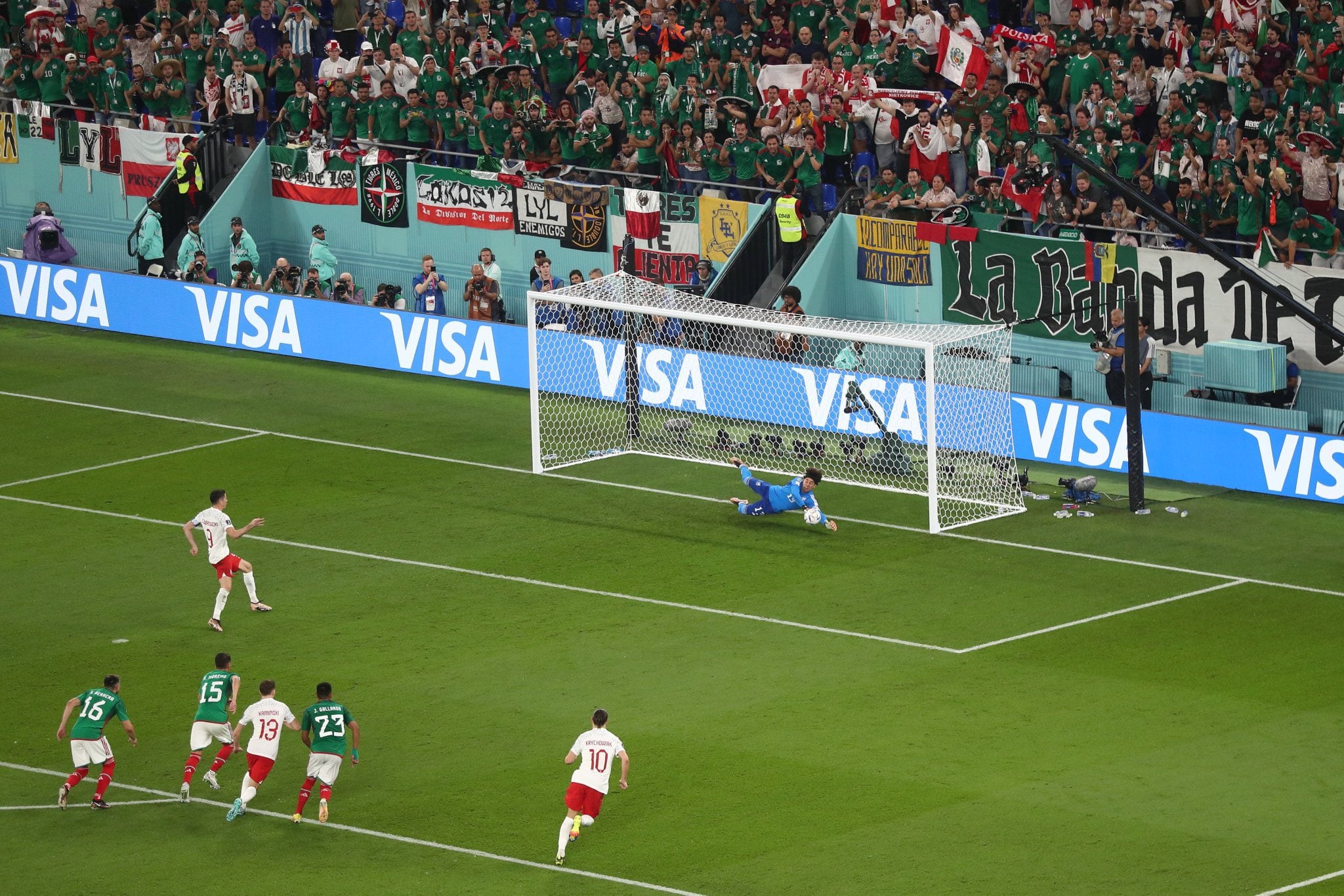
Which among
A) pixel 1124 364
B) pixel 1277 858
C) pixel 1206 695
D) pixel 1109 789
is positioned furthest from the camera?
pixel 1124 364

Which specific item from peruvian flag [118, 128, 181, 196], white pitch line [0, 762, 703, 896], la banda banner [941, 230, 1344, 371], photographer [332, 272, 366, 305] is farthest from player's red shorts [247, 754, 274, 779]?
peruvian flag [118, 128, 181, 196]

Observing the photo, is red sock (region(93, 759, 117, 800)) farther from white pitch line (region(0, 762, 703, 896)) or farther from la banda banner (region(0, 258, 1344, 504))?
la banda banner (region(0, 258, 1344, 504))

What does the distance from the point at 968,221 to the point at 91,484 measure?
1390 cm

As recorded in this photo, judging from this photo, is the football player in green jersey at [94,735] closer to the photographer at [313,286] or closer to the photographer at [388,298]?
the photographer at [388,298]

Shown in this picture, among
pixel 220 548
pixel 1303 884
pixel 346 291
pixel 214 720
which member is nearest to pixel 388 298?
pixel 346 291

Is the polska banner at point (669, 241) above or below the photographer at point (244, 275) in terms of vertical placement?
above

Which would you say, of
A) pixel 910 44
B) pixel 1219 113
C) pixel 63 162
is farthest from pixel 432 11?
pixel 1219 113

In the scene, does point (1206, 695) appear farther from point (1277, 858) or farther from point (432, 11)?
point (432, 11)

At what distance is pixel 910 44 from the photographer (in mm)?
38375

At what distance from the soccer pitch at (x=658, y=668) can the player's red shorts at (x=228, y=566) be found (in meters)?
0.70

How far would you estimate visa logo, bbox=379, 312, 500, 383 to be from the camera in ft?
127

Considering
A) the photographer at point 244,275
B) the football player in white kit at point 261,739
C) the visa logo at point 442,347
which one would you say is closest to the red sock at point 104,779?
the football player in white kit at point 261,739

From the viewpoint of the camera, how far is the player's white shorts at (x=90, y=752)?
70.7 ft

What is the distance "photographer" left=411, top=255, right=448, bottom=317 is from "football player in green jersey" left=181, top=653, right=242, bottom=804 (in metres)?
18.9
